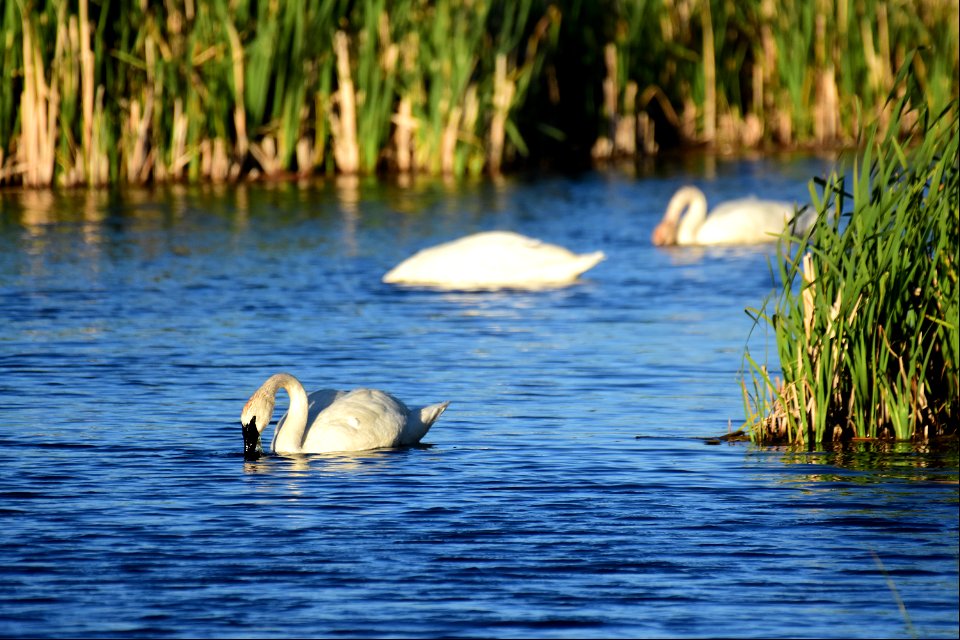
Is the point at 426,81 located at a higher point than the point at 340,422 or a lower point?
A: higher

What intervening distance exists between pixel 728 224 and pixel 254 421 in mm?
10216

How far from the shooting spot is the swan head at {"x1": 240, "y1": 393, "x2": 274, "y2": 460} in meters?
8.12

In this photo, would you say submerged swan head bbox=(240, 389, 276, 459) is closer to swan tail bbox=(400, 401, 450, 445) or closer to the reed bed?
→ swan tail bbox=(400, 401, 450, 445)

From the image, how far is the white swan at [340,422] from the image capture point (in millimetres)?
8328

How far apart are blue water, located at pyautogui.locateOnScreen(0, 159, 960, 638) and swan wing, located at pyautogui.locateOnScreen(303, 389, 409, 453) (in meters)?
0.08

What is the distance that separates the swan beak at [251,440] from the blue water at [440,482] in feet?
0.16

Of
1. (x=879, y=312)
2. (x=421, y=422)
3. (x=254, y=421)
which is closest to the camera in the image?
(x=879, y=312)

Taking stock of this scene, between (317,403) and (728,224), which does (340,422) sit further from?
(728,224)

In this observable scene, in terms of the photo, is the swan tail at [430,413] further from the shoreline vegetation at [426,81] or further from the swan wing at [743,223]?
the swan wing at [743,223]

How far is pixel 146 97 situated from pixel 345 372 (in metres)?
10.1

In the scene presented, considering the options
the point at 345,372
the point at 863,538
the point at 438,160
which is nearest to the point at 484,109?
the point at 438,160

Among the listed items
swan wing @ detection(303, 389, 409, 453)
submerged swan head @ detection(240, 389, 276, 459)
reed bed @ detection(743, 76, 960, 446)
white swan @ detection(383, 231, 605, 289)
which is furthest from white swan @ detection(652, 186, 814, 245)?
submerged swan head @ detection(240, 389, 276, 459)

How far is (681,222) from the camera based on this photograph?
1817 cm

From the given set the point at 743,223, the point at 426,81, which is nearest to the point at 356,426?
the point at 743,223
